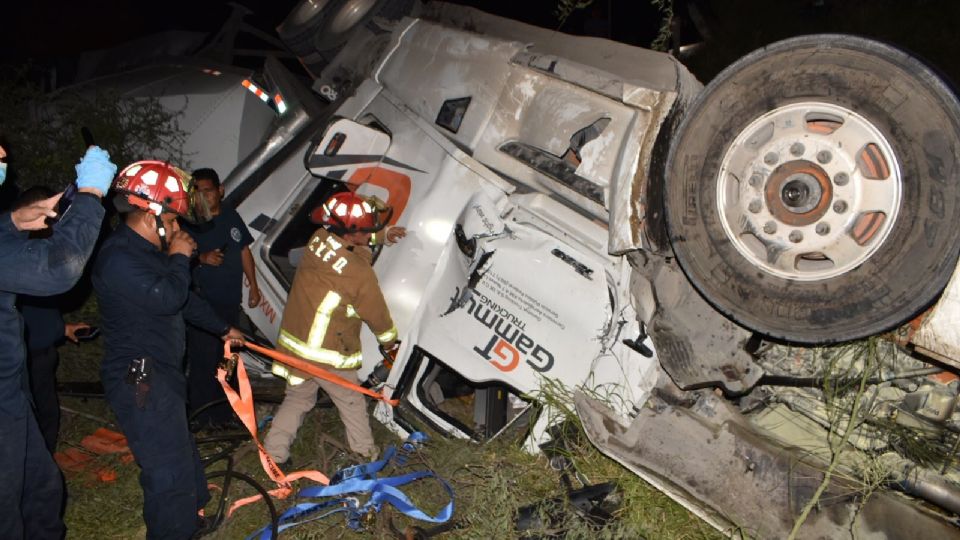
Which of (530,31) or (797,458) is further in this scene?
(530,31)

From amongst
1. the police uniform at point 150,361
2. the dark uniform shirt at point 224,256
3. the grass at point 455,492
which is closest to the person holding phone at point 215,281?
the dark uniform shirt at point 224,256

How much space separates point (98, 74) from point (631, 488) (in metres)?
6.10

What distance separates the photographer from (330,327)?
385cm

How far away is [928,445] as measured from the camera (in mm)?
2570

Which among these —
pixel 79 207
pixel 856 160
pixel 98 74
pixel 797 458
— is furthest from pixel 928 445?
pixel 98 74

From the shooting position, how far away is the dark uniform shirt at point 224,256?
179 inches

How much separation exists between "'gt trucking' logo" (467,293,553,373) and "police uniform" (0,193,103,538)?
5.31ft

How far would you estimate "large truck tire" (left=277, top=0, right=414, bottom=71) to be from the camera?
16.5 feet

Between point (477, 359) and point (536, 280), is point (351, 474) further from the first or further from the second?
point (536, 280)

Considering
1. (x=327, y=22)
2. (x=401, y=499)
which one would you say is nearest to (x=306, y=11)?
(x=327, y=22)

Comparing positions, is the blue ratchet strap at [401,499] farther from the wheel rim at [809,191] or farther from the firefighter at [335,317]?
the wheel rim at [809,191]

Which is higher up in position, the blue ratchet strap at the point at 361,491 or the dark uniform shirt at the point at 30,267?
the dark uniform shirt at the point at 30,267

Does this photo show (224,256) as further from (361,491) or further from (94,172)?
(361,491)

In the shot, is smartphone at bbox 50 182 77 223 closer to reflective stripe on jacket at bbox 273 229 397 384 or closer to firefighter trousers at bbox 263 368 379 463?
reflective stripe on jacket at bbox 273 229 397 384
